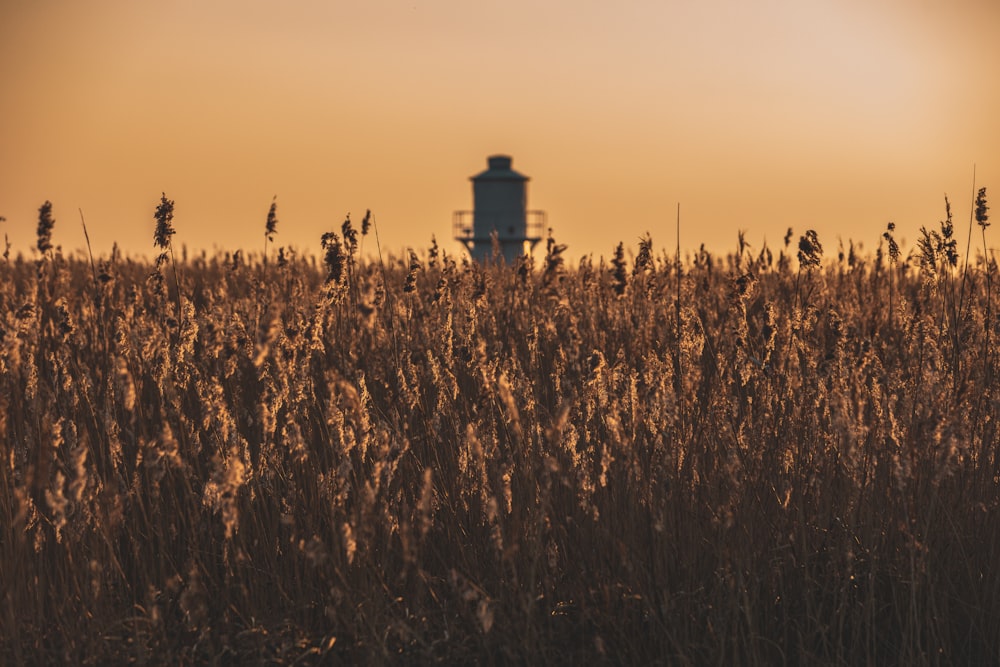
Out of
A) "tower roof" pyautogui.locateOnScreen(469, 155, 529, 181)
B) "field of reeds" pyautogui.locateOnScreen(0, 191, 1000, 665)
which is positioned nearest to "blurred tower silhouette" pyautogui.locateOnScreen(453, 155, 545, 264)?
"tower roof" pyautogui.locateOnScreen(469, 155, 529, 181)

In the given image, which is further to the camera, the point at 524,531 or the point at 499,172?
the point at 499,172

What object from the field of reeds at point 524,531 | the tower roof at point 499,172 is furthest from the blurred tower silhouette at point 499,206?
the field of reeds at point 524,531

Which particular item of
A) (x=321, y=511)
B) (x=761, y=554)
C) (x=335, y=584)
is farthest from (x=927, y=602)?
(x=321, y=511)

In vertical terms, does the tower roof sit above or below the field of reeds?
above

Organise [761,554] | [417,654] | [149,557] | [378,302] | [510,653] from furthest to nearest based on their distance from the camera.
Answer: [378,302], [149,557], [761,554], [417,654], [510,653]

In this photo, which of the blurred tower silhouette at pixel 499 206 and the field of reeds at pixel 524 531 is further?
the blurred tower silhouette at pixel 499 206

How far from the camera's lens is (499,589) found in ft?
8.07

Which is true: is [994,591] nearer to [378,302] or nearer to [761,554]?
[761,554]

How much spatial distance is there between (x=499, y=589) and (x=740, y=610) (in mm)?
548

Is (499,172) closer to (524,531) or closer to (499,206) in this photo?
(499,206)

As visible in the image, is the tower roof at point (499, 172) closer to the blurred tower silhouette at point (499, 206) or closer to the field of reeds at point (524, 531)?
the blurred tower silhouette at point (499, 206)

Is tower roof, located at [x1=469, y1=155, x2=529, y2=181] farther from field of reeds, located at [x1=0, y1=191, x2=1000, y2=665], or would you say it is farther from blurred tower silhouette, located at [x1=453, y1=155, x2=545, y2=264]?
field of reeds, located at [x1=0, y1=191, x2=1000, y2=665]

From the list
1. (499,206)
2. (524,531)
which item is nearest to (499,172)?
(499,206)

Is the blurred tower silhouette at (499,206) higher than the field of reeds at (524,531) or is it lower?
higher
